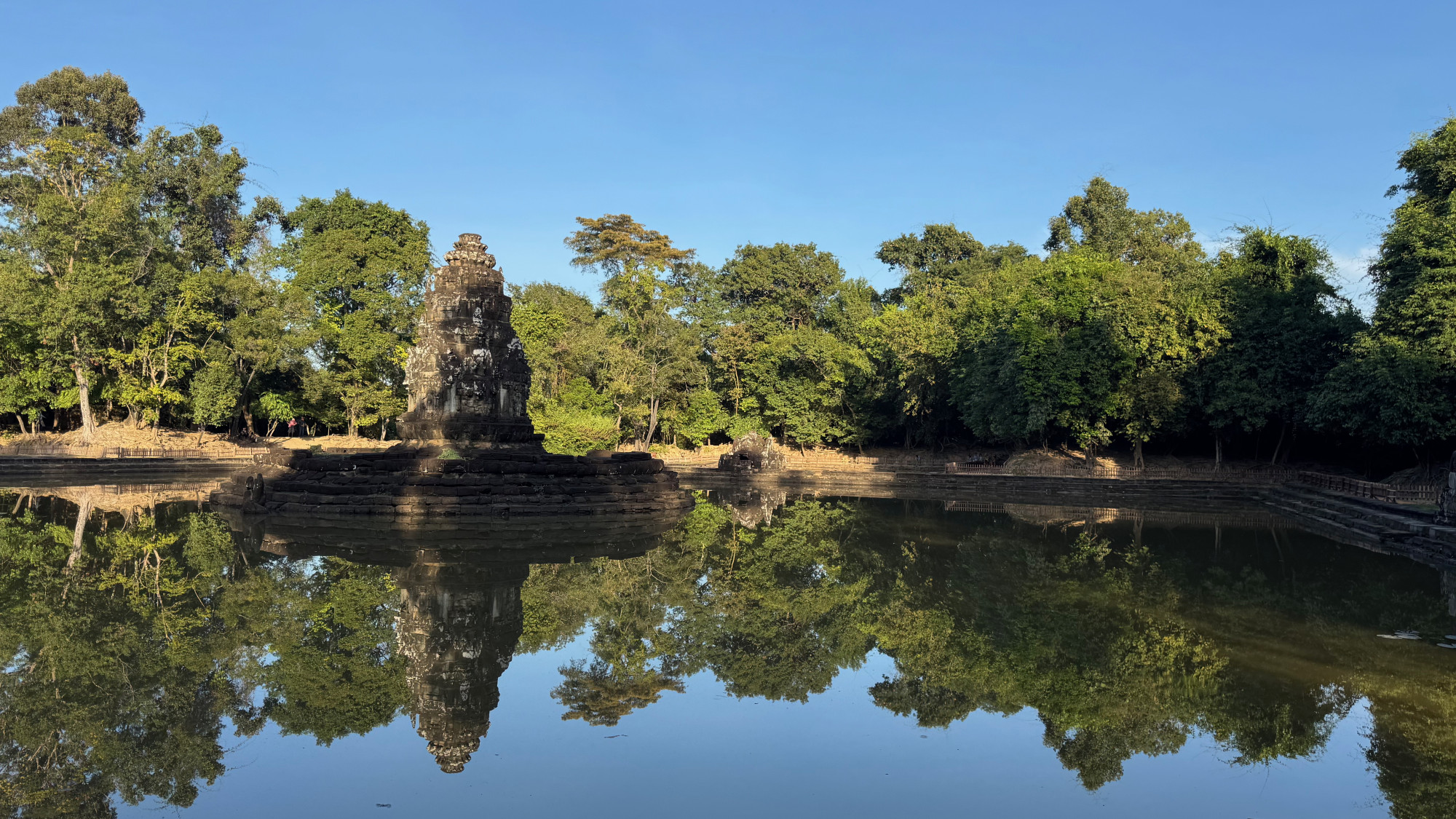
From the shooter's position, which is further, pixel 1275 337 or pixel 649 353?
pixel 649 353

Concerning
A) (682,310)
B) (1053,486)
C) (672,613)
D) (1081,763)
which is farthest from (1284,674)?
(682,310)

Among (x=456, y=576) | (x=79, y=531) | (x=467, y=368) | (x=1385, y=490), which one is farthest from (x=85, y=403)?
(x=1385, y=490)

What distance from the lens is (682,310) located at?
4531 cm

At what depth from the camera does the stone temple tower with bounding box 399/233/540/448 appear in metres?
22.4

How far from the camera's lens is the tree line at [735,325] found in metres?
28.3

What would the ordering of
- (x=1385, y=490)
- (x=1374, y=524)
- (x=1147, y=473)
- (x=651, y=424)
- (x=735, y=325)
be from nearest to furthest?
(x=1374, y=524), (x=1385, y=490), (x=1147, y=473), (x=651, y=424), (x=735, y=325)

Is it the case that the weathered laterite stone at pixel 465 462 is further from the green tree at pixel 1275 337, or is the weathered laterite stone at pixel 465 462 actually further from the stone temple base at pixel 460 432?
the green tree at pixel 1275 337

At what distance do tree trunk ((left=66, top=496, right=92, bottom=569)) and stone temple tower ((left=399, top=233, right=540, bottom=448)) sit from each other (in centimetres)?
676

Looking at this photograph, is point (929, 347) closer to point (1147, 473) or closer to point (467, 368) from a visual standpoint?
point (1147, 473)

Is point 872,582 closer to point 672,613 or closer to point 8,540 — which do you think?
point 672,613

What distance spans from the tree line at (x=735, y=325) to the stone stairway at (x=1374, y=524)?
2.79m

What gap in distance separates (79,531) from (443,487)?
21.0 feet

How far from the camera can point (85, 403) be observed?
115ft

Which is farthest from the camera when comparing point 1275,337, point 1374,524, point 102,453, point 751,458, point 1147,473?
point 751,458
